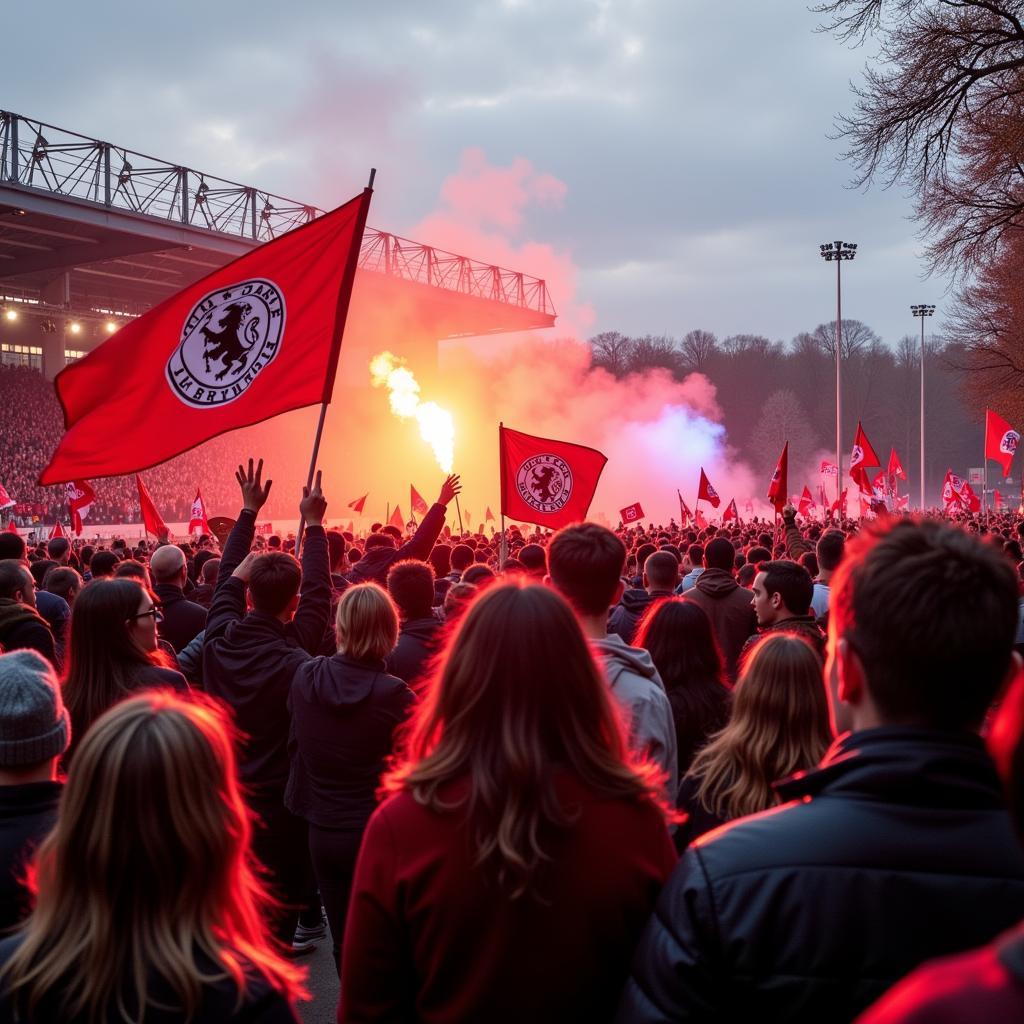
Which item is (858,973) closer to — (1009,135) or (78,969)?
(78,969)

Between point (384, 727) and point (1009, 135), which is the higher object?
point (1009, 135)

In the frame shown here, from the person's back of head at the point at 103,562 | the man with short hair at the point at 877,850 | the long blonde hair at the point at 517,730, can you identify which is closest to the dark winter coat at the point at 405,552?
the person's back of head at the point at 103,562

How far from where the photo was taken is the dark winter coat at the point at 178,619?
22.1ft

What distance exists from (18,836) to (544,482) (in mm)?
8790

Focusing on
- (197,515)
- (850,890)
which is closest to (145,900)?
(850,890)

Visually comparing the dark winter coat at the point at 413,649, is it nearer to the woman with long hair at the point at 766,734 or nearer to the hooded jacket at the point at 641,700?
the hooded jacket at the point at 641,700

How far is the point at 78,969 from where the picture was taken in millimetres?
1733

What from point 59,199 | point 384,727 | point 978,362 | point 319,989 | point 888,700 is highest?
point 59,199

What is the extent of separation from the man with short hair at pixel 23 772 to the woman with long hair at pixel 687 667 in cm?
248

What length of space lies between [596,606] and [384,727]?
123 cm

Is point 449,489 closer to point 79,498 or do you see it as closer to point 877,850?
point 877,850

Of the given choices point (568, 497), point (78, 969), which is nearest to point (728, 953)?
point (78, 969)

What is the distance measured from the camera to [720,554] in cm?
707

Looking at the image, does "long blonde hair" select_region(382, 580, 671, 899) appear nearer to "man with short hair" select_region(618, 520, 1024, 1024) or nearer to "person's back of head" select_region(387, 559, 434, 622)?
"man with short hair" select_region(618, 520, 1024, 1024)
